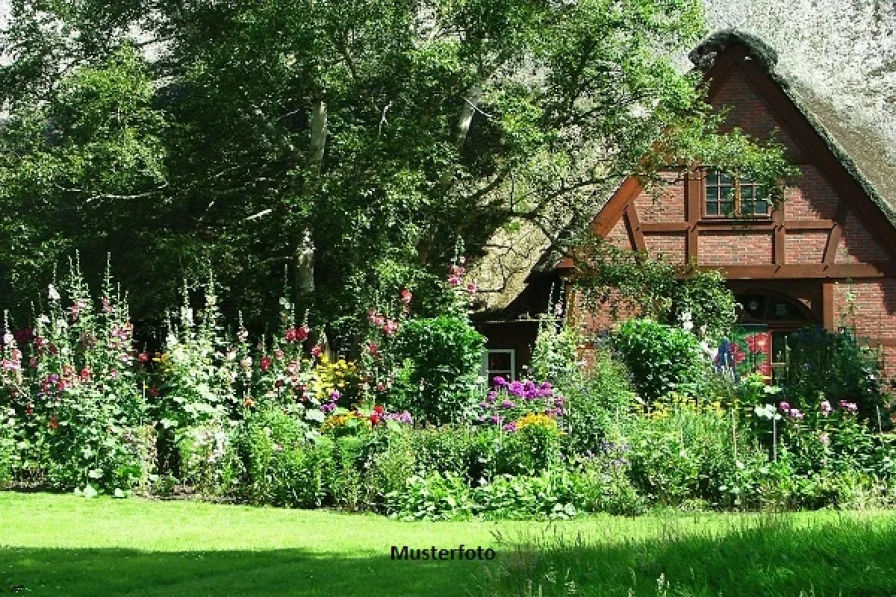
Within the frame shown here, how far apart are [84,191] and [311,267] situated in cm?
338

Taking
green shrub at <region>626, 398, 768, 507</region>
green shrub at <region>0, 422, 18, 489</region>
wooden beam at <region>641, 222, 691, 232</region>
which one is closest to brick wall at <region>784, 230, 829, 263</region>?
wooden beam at <region>641, 222, 691, 232</region>

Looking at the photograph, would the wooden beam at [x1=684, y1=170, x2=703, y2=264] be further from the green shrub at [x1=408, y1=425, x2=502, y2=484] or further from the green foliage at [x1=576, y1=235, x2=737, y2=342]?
the green shrub at [x1=408, y1=425, x2=502, y2=484]

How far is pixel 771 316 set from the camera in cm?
2061

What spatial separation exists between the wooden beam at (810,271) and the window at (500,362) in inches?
151

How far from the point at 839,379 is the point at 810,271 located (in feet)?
29.9

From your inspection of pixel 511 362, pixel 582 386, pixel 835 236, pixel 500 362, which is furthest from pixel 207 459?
pixel 835 236

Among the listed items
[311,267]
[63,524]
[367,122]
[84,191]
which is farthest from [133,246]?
[63,524]

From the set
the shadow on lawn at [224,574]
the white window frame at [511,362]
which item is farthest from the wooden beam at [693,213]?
the shadow on lawn at [224,574]

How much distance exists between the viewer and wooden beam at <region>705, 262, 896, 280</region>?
19906 millimetres

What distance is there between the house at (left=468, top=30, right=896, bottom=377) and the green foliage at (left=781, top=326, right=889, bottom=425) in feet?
25.5

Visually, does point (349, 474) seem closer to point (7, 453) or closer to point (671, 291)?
point (7, 453)

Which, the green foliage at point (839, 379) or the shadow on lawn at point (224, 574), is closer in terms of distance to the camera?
the shadow on lawn at point (224, 574)

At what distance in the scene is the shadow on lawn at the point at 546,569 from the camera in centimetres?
505

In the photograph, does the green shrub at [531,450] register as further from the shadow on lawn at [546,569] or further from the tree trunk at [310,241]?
the tree trunk at [310,241]
